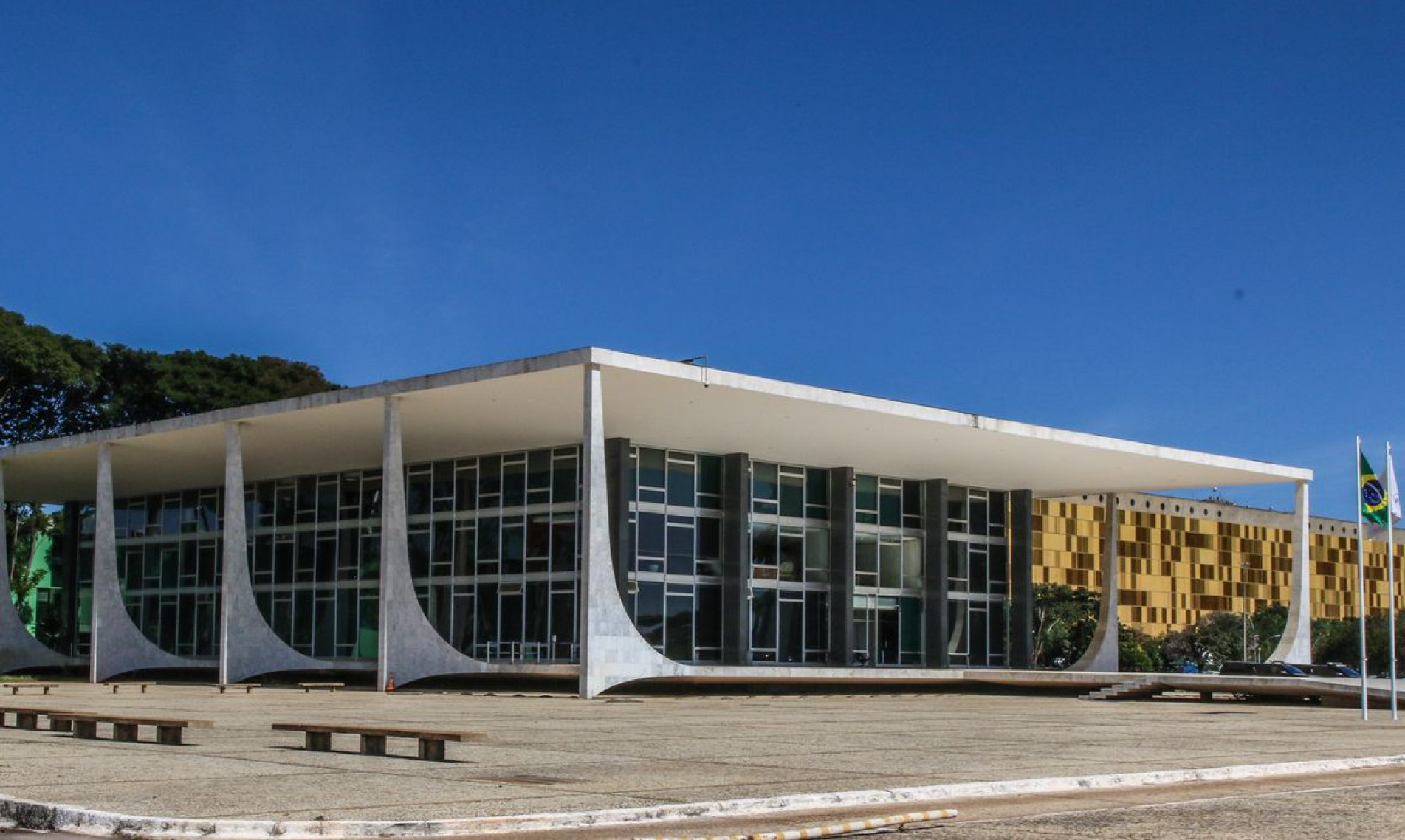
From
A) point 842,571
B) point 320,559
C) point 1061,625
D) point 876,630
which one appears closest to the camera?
point 842,571

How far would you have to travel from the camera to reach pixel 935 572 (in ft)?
166

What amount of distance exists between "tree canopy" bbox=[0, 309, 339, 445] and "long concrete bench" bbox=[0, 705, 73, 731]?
1664 inches

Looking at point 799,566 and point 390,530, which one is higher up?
point 390,530

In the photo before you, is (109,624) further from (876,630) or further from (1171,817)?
(1171,817)

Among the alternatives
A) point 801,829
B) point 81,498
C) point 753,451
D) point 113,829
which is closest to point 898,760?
point 801,829

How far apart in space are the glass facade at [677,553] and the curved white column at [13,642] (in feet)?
74.9

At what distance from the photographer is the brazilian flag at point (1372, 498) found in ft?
89.7

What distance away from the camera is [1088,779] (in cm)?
1377

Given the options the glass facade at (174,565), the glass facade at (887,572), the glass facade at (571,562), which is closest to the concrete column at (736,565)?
the glass facade at (571,562)

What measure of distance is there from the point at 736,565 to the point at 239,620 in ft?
46.2

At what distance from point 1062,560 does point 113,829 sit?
235 feet

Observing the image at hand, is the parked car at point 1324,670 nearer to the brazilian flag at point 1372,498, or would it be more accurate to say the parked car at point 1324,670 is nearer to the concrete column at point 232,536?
the brazilian flag at point 1372,498

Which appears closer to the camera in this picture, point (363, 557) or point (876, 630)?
point (363, 557)

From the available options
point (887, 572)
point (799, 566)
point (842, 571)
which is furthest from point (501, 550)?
point (887, 572)
